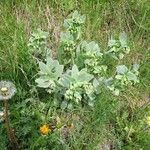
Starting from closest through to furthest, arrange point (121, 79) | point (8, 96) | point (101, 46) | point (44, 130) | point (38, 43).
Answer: point (8, 96) → point (44, 130) → point (121, 79) → point (38, 43) → point (101, 46)

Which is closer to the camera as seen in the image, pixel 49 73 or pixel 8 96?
pixel 8 96

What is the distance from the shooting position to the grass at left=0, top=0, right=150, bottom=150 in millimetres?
2746

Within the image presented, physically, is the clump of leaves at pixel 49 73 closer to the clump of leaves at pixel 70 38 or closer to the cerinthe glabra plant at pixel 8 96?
the clump of leaves at pixel 70 38

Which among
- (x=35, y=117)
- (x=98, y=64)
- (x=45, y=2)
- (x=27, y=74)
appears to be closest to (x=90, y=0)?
(x=45, y=2)

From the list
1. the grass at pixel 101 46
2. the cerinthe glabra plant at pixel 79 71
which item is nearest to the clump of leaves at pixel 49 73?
the cerinthe glabra plant at pixel 79 71

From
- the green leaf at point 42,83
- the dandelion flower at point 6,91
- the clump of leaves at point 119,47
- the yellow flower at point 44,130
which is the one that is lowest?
the yellow flower at point 44,130

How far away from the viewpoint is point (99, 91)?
2.77m

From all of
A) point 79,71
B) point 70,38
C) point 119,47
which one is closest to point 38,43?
point 70,38

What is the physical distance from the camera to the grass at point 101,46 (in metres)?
2.75

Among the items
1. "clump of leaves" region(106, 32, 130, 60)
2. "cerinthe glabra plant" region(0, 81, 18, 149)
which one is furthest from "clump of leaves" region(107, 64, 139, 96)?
"cerinthe glabra plant" region(0, 81, 18, 149)

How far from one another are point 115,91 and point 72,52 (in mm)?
367

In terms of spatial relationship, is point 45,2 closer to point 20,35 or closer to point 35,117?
point 20,35

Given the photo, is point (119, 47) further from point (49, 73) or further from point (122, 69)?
point (49, 73)

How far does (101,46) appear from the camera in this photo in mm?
3082
